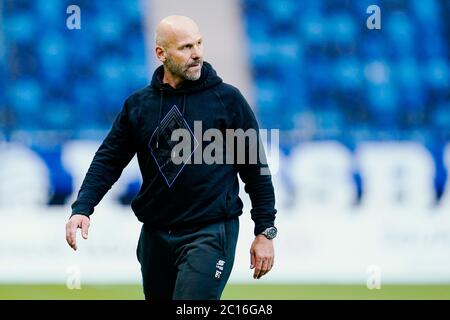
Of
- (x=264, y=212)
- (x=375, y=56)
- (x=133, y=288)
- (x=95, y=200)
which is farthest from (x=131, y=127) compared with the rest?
(x=375, y=56)

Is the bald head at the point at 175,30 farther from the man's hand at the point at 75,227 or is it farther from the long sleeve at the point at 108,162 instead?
the man's hand at the point at 75,227

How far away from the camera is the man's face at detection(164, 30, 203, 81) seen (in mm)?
5559

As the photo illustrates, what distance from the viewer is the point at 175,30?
5578 millimetres

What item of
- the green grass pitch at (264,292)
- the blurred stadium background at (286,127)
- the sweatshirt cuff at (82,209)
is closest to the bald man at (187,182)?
the sweatshirt cuff at (82,209)

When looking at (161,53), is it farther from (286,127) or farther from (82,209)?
(286,127)

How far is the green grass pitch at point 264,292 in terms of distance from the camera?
30.1 ft

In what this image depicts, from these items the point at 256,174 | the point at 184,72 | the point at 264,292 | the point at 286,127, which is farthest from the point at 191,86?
the point at 286,127

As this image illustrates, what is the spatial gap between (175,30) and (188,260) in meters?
1.11

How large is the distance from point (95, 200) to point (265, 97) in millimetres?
4420

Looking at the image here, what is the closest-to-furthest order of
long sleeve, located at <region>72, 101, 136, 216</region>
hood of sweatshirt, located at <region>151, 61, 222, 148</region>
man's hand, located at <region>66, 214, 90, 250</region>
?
1. man's hand, located at <region>66, 214, 90, 250</region>
2. hood of sweatshirt, located at <region>151, 61, 222, 148</region>
3. long sleeve, located at <region>72, 101, 136, 216</region>

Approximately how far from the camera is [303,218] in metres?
9.77

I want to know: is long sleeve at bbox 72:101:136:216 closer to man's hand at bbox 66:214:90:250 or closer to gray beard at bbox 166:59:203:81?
man's hand at bbox 66:214:90:250

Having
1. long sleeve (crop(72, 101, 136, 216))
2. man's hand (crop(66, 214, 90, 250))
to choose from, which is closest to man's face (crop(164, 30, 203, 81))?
long sleeve (crop(72, 101, 136, 216))

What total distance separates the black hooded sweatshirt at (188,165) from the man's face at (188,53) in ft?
0.22
